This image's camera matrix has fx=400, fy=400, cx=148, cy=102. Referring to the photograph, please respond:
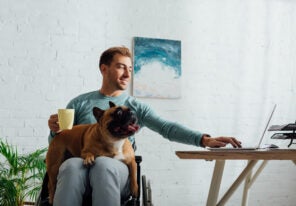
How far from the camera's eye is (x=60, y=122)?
1569 mm

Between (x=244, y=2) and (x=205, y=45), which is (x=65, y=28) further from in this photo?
(x=244, y=2)

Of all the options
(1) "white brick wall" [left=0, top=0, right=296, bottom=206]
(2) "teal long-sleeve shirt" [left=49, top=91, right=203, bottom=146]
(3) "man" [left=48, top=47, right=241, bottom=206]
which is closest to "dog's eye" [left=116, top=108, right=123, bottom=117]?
(3) "man" [left=48, top=47, right=241, bottom=206]

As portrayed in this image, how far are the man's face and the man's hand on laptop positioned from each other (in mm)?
476

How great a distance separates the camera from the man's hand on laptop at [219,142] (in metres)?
1.50

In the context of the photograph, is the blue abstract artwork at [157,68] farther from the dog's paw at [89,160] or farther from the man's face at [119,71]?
the dog's paw at [89,160]

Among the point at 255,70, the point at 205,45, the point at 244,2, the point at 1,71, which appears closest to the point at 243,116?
the point at 255,70

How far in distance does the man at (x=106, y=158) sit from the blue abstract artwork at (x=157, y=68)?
112 centimetres

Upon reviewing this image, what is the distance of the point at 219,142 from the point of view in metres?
1.52

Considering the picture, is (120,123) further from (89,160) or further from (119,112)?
(89,160)

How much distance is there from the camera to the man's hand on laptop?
1.50 m

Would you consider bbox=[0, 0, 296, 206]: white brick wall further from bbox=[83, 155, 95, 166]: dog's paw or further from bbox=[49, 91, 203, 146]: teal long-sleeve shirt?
bbox=[83, 155, 95, 166]: dog's paw

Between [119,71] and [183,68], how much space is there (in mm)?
1383

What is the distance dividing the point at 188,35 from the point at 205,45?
0.54 ft

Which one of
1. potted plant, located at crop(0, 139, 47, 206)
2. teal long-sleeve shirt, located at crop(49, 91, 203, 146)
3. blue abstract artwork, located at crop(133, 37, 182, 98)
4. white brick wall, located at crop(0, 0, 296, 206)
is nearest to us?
teal long-sleeve shirt, located at crop(49, 91, 203, 146)
